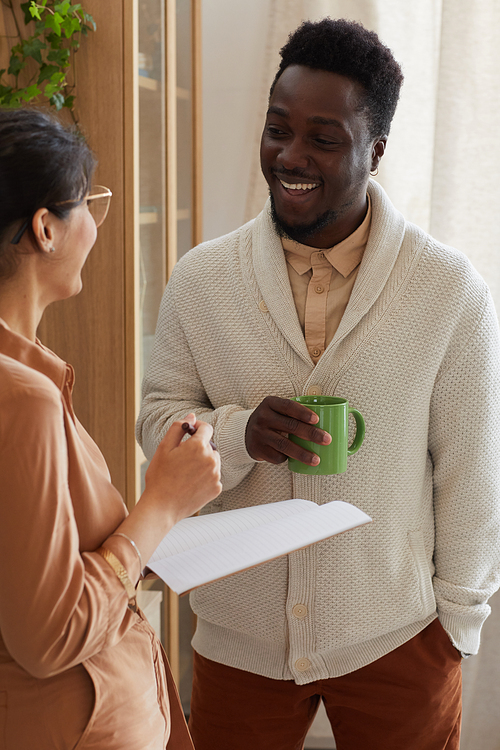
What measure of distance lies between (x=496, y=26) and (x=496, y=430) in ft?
4.13

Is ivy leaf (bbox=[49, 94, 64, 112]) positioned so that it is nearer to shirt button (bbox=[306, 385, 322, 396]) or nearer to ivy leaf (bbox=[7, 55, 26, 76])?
ivy leaf (bbox=[7, 55, 26, 76])

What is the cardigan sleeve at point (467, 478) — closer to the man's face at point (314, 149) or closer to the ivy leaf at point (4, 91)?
the man's face at point (314, 149)

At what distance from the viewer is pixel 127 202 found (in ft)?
5.57

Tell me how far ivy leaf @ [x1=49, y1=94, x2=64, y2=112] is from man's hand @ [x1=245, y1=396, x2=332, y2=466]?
94 cm

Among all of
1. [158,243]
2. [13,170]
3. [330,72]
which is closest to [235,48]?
[158,243]

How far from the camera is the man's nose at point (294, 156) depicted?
1.16 metres

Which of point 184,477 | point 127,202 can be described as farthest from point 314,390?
point 127,202

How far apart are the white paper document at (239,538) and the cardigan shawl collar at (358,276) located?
0.96ft

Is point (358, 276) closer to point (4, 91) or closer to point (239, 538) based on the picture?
point (239, 538)

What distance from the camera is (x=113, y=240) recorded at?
172 centimetres

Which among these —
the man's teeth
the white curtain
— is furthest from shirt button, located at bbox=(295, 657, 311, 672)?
the white curtain

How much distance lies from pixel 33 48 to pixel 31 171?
104 centimetres

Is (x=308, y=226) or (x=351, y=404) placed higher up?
(x=308, y=226)

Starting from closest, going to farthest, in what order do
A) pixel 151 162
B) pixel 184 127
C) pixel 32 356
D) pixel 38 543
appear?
1. pixel 38 543
2. pixel 32 356
3. pixel 151 162
4. pixel 184 127
